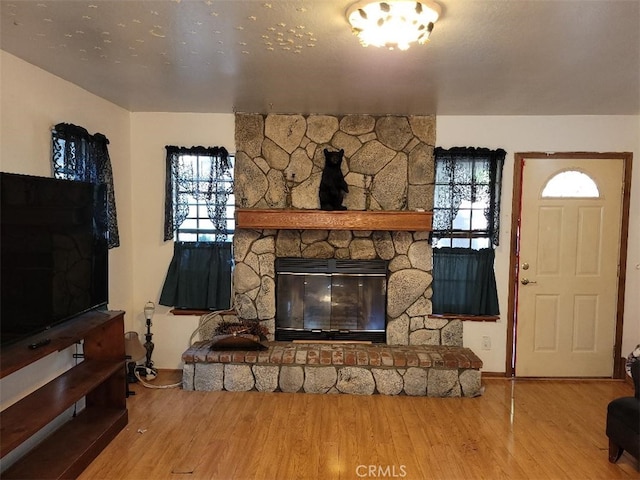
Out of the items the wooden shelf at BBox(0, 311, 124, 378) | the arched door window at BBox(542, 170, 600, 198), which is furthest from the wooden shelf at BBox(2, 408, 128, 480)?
the arched door window at BBox(542, 170, 600, 198)

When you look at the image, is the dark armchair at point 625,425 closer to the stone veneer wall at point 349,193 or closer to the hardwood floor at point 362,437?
the hardwood floor at point 362,437

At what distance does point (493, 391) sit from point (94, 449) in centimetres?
305

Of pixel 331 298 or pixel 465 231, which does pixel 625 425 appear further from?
pixel 331 298

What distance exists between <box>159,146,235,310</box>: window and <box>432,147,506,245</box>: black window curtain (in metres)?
1.92

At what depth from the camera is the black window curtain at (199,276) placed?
13.0 ft

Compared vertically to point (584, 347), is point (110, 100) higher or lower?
Answer: higher

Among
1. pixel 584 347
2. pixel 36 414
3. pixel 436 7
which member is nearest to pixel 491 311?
pixel 584 347

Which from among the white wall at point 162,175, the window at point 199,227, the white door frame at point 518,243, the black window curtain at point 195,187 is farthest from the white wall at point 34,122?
the white door frame at point 518,243

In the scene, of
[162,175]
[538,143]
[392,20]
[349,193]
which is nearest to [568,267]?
[538,143]

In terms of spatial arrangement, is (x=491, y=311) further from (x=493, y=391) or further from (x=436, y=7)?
(x=436, y=7)

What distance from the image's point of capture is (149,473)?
7.93ft

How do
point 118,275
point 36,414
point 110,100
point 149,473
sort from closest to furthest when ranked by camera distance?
point 36,414 < point 149,473 < point 110,100 < point 118,275

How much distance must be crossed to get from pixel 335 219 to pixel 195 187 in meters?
1.34

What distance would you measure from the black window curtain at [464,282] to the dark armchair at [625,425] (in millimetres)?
1386
